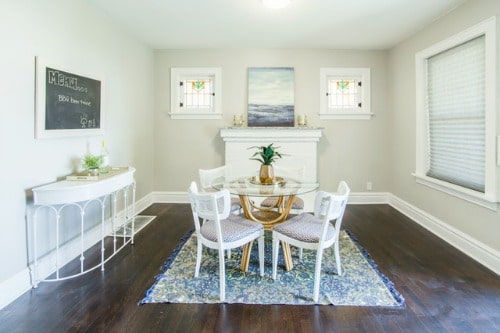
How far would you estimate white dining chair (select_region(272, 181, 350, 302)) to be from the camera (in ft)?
7.52

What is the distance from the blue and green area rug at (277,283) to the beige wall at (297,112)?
2.31 metres

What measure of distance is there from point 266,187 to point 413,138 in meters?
2.72

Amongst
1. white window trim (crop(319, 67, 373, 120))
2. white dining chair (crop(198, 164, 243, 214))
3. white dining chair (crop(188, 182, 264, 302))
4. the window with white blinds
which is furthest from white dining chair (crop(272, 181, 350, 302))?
white window trim (crop(319, 67, 373, 120))

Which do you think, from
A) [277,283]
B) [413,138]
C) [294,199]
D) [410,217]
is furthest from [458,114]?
[277,283]

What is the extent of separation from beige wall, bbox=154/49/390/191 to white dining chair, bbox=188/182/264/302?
2.75m

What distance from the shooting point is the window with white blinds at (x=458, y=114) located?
3.12m

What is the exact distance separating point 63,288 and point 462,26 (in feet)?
14.7

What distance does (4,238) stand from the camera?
221 cm

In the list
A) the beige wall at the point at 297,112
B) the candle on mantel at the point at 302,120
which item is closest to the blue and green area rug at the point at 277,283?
the beige wall at the point at 297,112

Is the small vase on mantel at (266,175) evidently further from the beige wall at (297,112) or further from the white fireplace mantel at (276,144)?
the beige wall at (297,112)

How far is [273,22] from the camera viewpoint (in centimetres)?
390

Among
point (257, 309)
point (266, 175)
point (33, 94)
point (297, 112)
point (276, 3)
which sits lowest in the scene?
point (257, 309)

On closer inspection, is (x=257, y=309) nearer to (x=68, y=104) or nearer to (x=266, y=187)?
(x=266, y=187)

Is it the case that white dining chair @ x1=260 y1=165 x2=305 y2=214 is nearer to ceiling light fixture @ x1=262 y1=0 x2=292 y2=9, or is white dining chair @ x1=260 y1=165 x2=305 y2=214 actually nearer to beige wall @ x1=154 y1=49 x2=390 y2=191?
beige wall @ x1=154 y1=49 x2=390 y2=191
